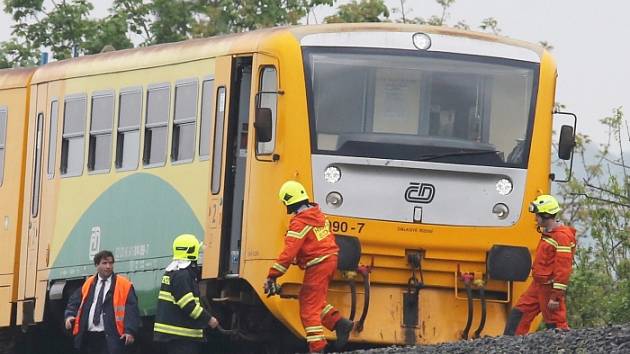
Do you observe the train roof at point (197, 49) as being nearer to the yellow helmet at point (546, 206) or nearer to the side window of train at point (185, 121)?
the side window of train at point (185, 121)

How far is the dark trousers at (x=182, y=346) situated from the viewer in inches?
669

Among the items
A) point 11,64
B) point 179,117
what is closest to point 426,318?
point 179,117

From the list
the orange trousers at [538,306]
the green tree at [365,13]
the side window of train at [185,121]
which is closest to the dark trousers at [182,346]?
the side window of train at [185,121]

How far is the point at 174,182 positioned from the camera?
63.8ft

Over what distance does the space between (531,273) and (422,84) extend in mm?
1992

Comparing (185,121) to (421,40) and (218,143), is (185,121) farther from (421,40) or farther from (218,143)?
(421,40)

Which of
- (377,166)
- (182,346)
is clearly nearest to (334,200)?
(377,166)

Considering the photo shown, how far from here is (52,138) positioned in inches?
854

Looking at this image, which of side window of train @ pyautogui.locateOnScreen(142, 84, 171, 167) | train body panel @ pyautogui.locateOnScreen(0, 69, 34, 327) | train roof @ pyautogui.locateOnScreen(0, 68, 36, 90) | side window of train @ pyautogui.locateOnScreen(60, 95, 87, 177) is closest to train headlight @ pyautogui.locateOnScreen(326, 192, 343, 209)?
side window of train @ pyautogui.locateOnScreen(142, 84, 171, 167)

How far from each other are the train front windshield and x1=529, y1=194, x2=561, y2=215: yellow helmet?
522mm

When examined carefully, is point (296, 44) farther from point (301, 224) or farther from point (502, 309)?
point (502, 309)

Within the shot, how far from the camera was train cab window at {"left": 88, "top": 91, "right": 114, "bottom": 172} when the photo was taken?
812 inches

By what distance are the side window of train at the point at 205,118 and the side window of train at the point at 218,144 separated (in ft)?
0.48

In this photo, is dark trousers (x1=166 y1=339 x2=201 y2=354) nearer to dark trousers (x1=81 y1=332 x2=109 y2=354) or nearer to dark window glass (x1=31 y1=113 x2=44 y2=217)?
dark trousers (x1=81 y1=332 x2=109 y2=354)
